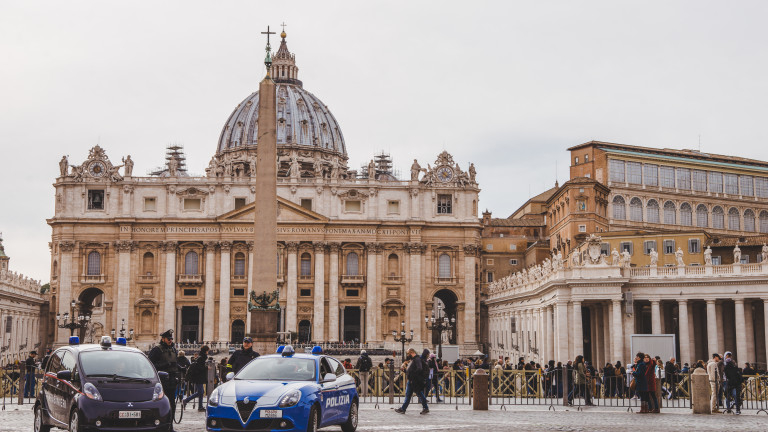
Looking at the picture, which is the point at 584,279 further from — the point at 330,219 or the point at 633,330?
the point at 330,219

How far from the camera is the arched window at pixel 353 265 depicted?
9381 cm

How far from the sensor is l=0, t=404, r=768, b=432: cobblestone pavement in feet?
72.5

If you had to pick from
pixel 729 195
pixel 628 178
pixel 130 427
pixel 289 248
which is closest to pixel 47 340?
pixel 289 248

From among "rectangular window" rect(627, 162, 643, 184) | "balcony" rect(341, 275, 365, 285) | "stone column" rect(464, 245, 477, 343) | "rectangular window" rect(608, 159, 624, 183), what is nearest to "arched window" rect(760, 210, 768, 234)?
"rectangular window" rect(627, 162, 643, 184)

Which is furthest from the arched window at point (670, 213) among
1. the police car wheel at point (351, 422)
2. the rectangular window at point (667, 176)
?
the police car wheel at point (351, 422)

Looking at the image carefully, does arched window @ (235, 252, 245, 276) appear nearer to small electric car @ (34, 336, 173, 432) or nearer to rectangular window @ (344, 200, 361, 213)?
rectangular window @ (344, 200, 361, 213)

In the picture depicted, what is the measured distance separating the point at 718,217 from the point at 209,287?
4546cm

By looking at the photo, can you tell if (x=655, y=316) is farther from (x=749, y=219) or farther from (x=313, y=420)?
(x=313, y=420)

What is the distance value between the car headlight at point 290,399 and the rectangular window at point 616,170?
70.6 meters

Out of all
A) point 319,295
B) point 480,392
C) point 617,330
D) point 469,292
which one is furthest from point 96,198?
point 480,392

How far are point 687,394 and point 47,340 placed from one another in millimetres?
72943

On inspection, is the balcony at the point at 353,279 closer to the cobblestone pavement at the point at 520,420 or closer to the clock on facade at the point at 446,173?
the clock on facade at the point at 446,173

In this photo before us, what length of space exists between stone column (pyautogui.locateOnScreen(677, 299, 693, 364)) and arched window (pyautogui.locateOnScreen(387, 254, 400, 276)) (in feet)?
137

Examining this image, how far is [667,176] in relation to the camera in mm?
87562
